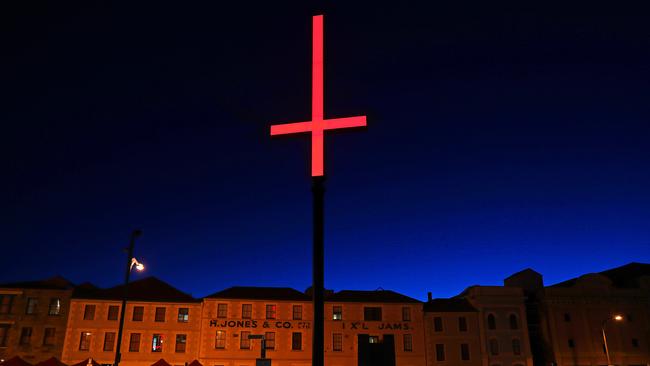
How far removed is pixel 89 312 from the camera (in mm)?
49844

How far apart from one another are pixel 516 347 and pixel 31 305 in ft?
165

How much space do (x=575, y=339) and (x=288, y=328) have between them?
106 feet

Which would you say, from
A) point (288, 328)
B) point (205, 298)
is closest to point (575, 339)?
point (288, 328)

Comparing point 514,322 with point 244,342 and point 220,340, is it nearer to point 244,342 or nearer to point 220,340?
point 244,342

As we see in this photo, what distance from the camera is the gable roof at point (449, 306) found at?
180 feet

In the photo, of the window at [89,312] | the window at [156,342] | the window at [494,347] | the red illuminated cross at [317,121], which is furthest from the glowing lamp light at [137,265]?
the window at [494,347]

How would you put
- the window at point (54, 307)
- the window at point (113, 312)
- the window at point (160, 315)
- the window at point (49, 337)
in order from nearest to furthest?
the window at point (49, 337) < the window at point (54, 307) < the window at point (113, 312) < the window at point (160, 315)

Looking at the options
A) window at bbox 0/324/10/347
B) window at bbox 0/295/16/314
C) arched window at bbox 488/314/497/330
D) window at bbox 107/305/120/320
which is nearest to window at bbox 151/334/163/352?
window at bbox 107/305/120/320

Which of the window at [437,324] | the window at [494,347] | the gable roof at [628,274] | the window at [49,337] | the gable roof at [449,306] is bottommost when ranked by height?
the window at [494,347]

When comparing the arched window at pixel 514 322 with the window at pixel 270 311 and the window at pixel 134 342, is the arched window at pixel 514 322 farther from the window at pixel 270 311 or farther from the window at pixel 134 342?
the window at pixel 134 342

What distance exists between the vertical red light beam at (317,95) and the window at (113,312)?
148 feet

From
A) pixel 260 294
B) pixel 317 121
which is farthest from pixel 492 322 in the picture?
pixel 317 121

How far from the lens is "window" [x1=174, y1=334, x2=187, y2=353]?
49938 millimetres

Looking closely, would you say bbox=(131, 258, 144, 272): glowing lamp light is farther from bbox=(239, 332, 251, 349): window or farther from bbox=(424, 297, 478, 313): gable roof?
bbox=(424, 297, 478, 313): gable roof
